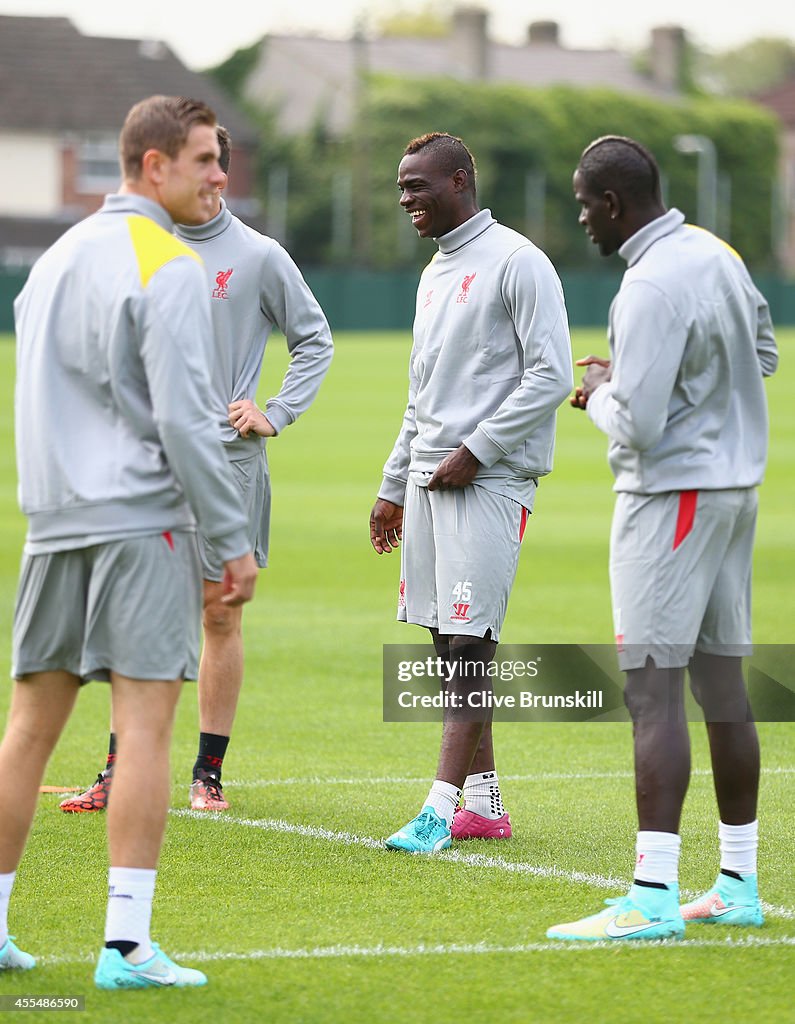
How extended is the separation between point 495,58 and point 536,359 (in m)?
100

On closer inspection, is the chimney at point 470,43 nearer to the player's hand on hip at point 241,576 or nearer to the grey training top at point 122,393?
the grey training top at point 122,393

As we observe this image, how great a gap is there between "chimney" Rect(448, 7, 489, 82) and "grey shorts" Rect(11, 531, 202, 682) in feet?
316

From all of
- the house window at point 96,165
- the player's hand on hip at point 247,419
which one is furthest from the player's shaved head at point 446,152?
the house window at point 96,165

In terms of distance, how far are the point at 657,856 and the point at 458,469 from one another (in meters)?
1.96

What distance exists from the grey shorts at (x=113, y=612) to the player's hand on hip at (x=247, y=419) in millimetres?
2366

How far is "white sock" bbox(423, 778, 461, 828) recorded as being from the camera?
22.4 feet

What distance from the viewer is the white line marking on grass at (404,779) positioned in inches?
319

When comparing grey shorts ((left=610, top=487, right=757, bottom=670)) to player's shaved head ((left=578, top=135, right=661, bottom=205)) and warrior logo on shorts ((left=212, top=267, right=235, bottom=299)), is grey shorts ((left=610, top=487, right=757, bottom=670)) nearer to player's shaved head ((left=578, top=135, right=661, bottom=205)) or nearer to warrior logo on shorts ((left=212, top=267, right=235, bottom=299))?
player's shaved head ((left=578, top=135, right=661, bottom=205))

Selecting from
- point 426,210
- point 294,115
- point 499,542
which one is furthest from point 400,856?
point 294,115

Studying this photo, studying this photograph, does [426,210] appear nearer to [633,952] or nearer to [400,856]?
[400,856]

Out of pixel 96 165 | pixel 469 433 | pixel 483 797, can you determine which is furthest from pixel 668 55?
pixel 483 797

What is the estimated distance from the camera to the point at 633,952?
17.7 ft

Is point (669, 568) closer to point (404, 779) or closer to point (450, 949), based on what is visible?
point (450, 949)

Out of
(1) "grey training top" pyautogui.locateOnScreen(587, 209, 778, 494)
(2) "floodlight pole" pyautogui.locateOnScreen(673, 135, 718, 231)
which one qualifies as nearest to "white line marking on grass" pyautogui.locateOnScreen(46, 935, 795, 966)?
(1) "grey training top" pyautogui.locateOnScreen(587, 209, 778, 494)
